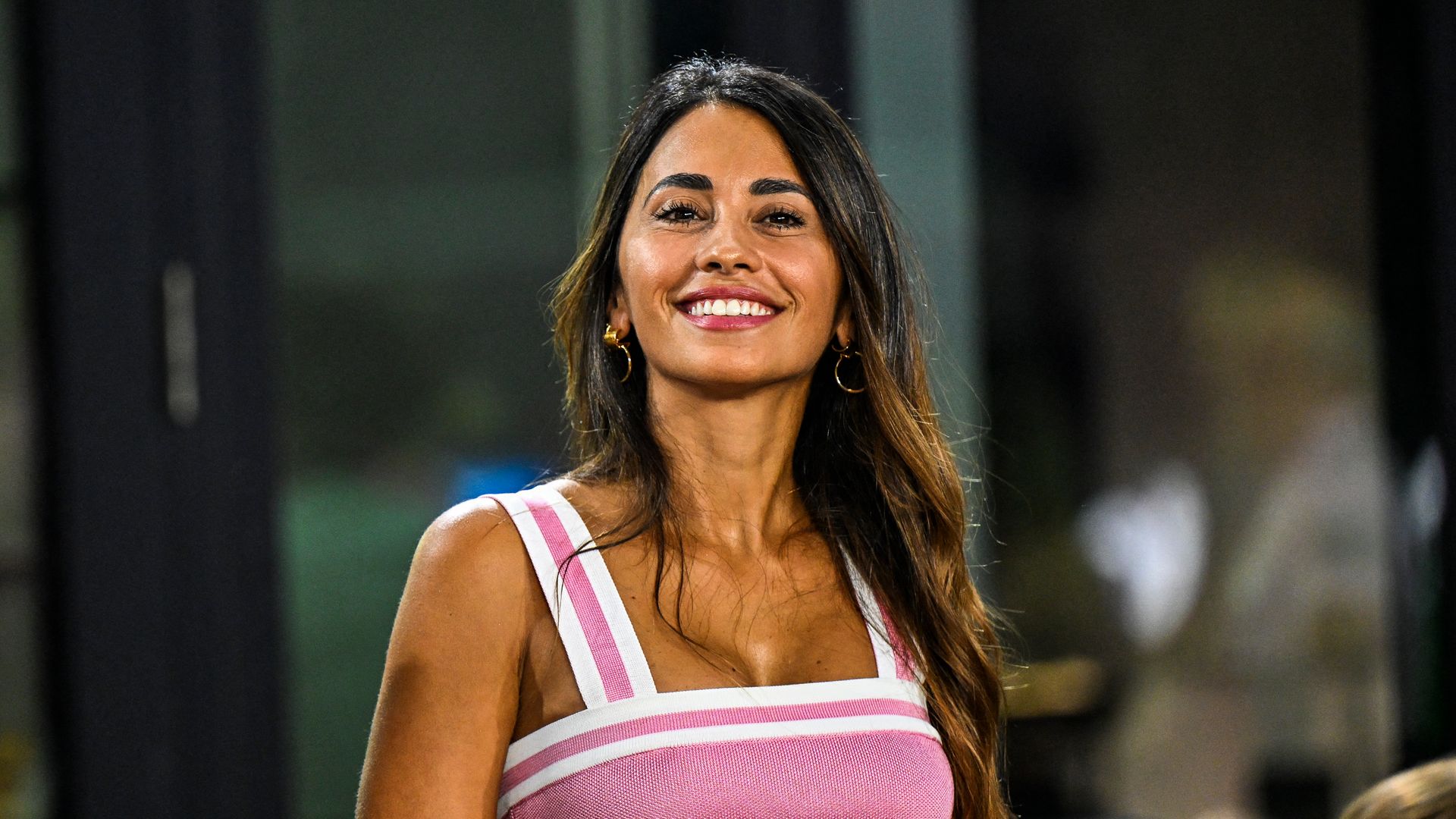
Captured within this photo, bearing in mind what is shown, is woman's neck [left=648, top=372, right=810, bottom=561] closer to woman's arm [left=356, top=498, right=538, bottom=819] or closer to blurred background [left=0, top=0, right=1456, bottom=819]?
woman's arm [left=356, top=498, right=538, bottom=819]

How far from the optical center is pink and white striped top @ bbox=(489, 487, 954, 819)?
1408 millimetres

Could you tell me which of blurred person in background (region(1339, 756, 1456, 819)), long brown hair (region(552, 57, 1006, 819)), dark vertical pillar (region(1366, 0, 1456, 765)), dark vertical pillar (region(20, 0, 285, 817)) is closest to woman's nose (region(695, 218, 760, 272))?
long brown hair (region(552, 57, 1006, 819))

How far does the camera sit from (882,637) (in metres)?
1.63

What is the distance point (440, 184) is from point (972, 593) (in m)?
1.71

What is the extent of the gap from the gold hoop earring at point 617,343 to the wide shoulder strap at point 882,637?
296 millimetres

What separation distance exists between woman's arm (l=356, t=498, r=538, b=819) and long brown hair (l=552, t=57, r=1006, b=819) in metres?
0.17

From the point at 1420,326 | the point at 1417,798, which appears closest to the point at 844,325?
the point at 1417,798

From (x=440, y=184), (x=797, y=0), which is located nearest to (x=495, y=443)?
(x=440, y=184)

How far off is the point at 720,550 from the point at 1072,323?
1919mm

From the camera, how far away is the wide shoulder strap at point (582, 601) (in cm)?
145

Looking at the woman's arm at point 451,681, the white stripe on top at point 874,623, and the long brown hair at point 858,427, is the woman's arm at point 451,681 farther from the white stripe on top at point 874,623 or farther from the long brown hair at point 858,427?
the white stripe on top at point 874,623

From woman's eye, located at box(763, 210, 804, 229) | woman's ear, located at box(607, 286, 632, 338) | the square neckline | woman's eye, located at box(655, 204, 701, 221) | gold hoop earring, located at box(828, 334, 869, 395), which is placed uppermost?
woman's eye, located at box(655, 204, 701, 221)

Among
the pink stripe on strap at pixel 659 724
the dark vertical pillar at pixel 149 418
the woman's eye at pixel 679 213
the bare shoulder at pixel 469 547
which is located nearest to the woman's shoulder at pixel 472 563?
the bare shoulder at pixel 469 547

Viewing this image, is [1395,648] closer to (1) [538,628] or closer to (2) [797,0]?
(2) [797,0]
